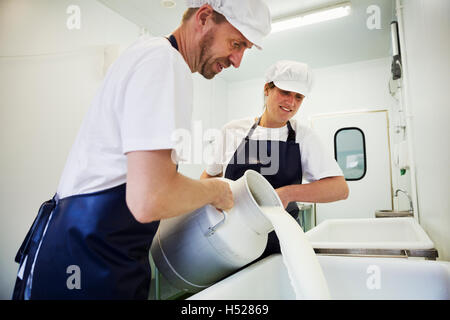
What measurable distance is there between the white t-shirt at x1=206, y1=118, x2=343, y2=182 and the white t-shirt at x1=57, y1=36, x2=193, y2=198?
2.69ft

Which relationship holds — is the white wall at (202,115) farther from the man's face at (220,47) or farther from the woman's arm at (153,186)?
the woman's arm at (153,186)

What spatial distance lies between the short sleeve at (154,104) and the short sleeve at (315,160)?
85 centimetres

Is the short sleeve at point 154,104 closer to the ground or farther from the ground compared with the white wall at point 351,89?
closer to the ground

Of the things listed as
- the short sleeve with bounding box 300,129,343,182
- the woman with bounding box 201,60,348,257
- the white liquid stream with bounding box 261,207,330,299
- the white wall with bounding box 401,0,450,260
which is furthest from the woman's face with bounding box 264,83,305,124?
the white liquid stream with bounding box 261,207,330,299

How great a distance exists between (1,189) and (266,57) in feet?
10.5

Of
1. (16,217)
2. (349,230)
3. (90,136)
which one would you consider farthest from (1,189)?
(349,230)

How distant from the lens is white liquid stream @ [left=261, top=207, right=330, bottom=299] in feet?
2.11

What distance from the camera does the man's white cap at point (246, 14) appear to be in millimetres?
774

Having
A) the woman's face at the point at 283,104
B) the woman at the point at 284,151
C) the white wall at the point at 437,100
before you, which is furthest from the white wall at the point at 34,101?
the white wall at the point at 437,100

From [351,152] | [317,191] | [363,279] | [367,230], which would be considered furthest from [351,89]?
[363,279]

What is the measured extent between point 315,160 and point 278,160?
161mm

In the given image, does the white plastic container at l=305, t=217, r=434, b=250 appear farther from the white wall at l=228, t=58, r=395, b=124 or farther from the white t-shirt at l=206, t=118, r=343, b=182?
the white wall at l=228, t=58, r=395, b=124

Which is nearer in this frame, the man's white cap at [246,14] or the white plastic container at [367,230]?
the man's white cap at [246,14]

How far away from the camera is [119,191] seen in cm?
65
